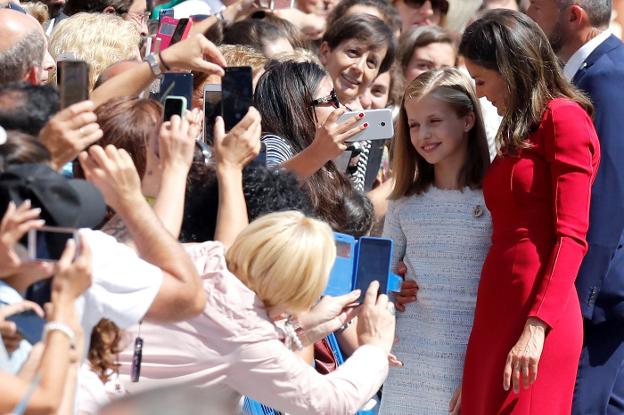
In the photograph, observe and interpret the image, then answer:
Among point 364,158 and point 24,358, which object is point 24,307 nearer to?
point 24,358

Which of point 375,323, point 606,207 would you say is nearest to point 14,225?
point 375,323

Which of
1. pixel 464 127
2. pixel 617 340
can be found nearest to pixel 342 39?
pixel 464 127

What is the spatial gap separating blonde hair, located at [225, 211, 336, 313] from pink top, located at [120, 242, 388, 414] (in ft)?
0.12

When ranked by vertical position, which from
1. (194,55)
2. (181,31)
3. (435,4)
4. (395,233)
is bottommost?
(395,233)

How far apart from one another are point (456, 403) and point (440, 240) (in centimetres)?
55

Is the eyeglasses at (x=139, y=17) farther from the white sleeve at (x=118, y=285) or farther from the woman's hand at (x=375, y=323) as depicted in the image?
the white sleeve at (x=118, y=285)

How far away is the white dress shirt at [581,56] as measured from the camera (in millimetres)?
4246

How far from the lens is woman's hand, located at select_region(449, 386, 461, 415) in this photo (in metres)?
4.02

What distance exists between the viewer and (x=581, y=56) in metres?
4.27

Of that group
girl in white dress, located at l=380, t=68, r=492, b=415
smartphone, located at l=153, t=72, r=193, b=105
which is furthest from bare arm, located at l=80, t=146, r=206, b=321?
girl in white dress, located at l=380, t=68, r=492, b=415

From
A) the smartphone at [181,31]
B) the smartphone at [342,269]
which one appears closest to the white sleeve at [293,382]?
the smartphone at [342,269]

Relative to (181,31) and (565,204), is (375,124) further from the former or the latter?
(181,31)

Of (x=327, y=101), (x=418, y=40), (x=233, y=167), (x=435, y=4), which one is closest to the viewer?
(x=233, y=167)

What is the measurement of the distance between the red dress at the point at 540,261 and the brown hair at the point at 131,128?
3.99 ft
